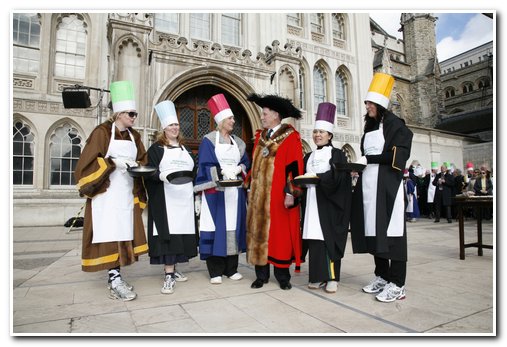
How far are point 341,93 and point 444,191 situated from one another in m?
7.01

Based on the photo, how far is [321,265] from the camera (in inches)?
132

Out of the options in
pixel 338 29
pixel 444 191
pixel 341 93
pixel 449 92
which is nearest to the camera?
pixel 444 191

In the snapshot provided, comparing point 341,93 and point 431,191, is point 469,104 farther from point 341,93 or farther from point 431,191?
point 431,191

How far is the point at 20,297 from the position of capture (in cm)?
321

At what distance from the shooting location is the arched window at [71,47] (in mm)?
Result: 10828

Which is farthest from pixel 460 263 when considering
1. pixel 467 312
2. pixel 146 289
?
pixel 146 289

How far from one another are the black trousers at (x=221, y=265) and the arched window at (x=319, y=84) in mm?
12288

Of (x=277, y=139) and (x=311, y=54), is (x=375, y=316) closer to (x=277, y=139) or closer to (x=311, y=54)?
(x=277, y=139)

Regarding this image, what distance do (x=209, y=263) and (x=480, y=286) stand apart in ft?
9.61

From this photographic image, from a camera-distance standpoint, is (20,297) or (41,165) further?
(41,165)

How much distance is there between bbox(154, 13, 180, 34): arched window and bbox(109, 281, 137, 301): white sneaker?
1051 cm

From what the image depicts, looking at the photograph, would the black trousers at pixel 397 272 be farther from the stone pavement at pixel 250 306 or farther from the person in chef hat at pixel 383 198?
the stone pavement at pixel 250 306

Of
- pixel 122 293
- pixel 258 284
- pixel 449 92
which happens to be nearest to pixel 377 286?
pixel 258 284

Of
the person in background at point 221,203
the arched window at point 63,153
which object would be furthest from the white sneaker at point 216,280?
the arched window at point 63,153
